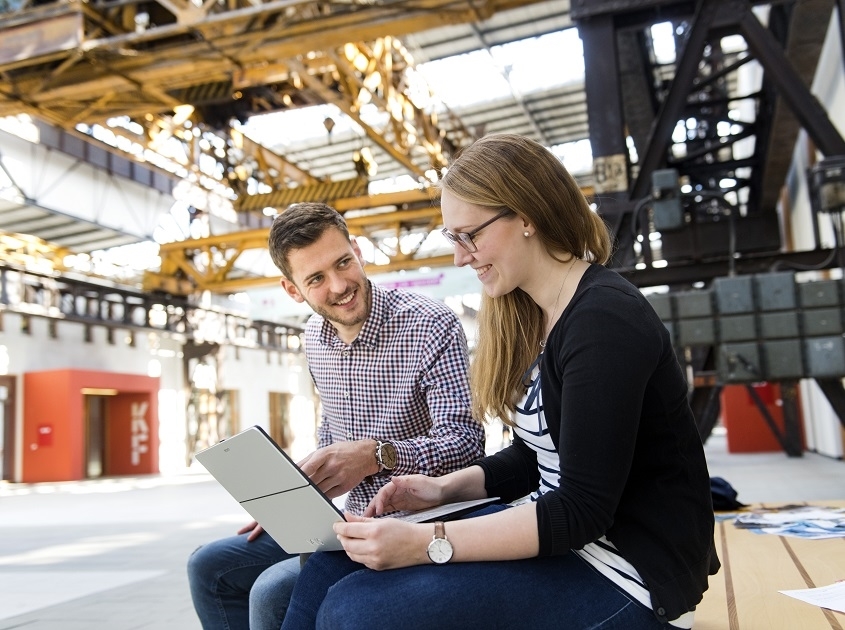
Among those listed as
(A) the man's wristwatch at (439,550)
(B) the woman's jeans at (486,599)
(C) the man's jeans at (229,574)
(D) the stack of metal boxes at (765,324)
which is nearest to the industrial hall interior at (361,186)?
(D) the stack of metal boxes at (765,324)

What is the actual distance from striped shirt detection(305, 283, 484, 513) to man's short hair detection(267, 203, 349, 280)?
0.75ft

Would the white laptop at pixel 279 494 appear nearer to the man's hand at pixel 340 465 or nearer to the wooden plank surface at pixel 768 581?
the man's hand at pixel 340 465

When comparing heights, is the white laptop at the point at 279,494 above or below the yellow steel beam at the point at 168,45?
below

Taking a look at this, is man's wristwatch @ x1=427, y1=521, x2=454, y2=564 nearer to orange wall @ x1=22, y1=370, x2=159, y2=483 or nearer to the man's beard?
the man's beard

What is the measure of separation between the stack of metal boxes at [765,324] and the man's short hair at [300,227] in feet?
14.5

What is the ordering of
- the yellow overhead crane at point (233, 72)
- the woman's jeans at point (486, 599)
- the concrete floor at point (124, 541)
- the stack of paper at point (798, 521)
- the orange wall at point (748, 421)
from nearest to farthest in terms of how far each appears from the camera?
1. the woman's jeans at point (486, 599)
2. the stack of paper at point (798, 521)
3. the concrete floor at point (124, 541)
4. the yellow overhead crane at point (233, 72)
5. the orange wall at point (748, 421)

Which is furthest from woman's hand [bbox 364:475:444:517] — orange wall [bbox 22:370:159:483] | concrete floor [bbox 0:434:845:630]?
orange wall [bbox 22:370:159:483]

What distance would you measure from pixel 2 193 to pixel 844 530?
16416mm

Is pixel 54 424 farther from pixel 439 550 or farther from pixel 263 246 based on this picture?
pixel 439 550

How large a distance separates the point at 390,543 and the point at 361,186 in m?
14.3

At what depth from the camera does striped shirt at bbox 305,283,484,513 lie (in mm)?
2221

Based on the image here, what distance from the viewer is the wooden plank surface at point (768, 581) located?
1779 millimetres

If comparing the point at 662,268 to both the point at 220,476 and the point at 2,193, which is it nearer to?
the point at 220,476

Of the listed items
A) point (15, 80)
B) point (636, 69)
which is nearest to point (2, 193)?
point (15, 80)
